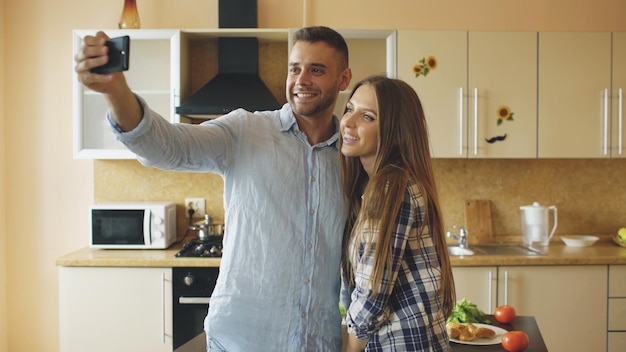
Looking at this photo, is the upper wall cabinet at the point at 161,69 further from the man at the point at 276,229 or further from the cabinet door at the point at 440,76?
the man at the point at 276,229

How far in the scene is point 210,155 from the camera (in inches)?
61.6

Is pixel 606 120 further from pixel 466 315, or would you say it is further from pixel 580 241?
pixel 466 315

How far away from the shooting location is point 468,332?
1785mm

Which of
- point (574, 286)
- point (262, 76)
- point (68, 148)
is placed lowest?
point (574, 286)

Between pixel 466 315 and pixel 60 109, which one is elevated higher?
pixel 60 109

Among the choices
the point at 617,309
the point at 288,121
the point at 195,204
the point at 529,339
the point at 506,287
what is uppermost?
the point at 288,121

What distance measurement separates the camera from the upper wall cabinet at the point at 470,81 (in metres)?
3.44

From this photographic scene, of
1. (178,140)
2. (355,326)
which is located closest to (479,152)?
(355,326)

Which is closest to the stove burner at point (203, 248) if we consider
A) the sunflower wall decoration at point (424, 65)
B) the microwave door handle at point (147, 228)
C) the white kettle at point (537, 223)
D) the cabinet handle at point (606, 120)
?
the microwave door handle at point (147, 228)

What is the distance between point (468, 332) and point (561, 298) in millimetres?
1730

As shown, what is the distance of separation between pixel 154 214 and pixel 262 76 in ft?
3.43

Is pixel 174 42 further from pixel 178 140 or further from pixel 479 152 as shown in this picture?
pixel 178 140

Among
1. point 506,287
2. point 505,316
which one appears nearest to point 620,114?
point 506,287

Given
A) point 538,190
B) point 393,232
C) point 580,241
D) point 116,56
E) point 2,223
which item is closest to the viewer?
point 116,56
